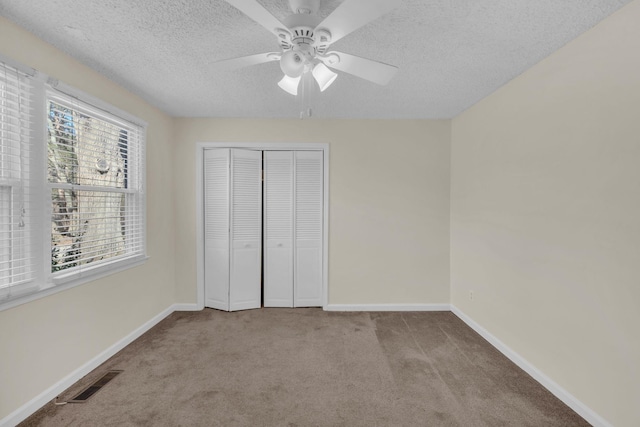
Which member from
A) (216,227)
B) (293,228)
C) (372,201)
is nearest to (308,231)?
(293,228)

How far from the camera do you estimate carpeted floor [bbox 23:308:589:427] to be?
1.75 meters

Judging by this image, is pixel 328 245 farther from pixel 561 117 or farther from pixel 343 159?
pixel 561 117

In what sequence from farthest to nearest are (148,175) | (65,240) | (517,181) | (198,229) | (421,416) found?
(198,229) < (148,175) < (517,181) < (65,240) < (421,416)

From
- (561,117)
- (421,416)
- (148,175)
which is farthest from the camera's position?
(148,175)

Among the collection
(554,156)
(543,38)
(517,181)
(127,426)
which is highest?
(543,38)

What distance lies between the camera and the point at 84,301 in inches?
84.6

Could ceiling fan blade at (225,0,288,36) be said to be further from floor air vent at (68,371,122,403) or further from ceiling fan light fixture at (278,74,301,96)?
floor air vent at (68,371,122,403)

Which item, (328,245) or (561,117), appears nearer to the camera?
(561,117)

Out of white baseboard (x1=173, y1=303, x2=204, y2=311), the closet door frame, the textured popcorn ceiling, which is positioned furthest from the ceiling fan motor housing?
white baseboard (x1=173, y1=303, x2=204, y2=311)

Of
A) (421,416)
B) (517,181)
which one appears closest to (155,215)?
(421,416)

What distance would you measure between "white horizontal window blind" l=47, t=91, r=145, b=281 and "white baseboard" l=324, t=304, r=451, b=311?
232cm

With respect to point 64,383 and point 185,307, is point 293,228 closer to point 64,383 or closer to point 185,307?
point 185,307

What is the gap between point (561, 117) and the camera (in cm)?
191

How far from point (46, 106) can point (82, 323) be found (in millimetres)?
1610
